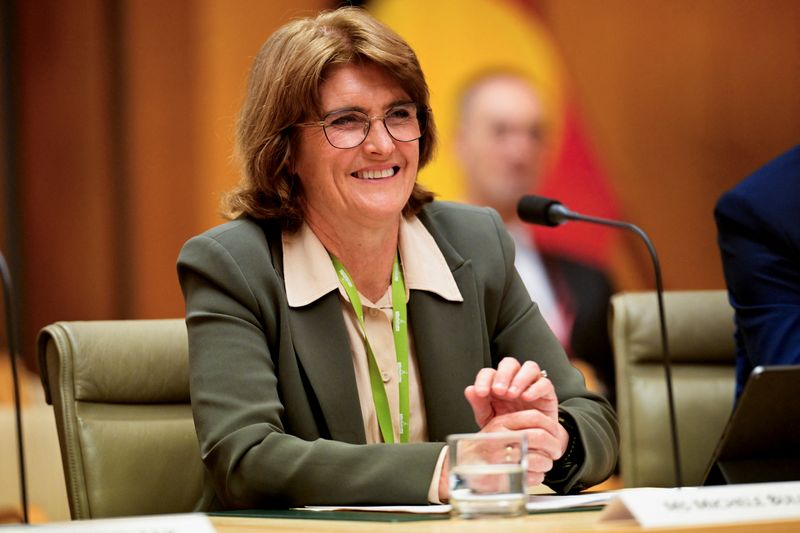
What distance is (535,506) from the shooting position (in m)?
1.40

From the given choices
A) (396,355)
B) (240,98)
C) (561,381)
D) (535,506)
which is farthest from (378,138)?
(240,98)

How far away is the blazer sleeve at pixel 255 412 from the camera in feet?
5.21

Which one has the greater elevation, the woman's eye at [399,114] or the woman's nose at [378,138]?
the woman's eye at [399,114]

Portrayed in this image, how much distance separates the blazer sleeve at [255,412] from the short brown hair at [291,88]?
143 mm

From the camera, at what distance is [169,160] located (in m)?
3.75

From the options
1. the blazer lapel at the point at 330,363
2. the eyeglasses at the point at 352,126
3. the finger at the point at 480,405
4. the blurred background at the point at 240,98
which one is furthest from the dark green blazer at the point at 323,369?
the blurred background at the point at 240,98

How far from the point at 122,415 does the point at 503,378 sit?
0.85 m

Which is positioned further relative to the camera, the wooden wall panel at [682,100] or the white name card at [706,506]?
the wooden wall panel at [682,100]

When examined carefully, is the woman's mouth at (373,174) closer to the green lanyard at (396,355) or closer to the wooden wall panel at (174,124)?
the green lanyard at (396,355)

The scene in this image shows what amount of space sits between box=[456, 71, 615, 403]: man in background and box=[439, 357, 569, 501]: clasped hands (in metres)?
2.33

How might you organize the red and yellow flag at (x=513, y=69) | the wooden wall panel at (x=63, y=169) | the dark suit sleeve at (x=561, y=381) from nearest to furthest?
the dark suit sleeve at (x=561, y=381), the wooden wall panel at (x=63, y=169), the red and yellow flag at (x=513, y=69)

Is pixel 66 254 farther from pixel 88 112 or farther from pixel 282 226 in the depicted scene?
pixel 282 226

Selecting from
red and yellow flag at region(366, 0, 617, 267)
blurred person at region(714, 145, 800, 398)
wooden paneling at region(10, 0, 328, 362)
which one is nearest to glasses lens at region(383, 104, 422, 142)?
blurred person at region(714, 145, 800, 398)

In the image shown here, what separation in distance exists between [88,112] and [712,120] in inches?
95.6
